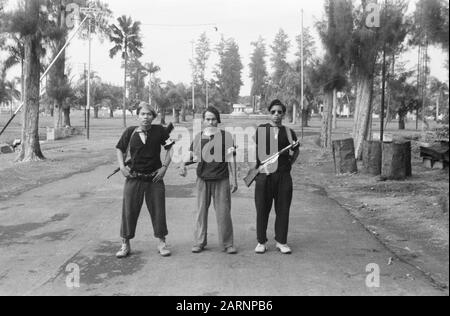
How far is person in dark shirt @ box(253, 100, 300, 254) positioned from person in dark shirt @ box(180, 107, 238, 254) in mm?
331

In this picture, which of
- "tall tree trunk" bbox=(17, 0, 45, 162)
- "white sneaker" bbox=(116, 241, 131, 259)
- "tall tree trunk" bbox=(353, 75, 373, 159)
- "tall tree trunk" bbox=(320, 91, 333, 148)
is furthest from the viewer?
"tall tree trunk" bbox=(320, 91, 333, 148)

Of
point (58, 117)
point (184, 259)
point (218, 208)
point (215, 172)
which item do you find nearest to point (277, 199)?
point (218, 208)

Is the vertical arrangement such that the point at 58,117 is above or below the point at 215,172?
above

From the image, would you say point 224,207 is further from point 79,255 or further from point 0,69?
point 0,69

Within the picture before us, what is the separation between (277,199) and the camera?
646 centimetres

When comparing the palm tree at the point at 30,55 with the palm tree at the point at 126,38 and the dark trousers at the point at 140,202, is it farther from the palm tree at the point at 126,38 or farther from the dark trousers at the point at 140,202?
the palm tree at the point at 126,38

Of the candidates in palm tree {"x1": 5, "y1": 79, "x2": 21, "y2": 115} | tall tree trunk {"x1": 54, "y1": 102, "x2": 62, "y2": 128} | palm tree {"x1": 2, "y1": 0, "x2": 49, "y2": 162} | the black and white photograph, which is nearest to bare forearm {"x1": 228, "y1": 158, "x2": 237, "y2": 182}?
the black and white photograph

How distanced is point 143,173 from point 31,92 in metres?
13.6

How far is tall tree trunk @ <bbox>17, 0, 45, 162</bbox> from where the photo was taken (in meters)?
18.1

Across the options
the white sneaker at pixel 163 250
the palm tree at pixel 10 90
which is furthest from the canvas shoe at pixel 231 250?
the palm tree at pixel 10 90

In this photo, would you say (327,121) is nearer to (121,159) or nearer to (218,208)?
(218,208)

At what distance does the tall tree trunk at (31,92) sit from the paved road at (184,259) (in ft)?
31.1

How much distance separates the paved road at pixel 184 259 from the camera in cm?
510

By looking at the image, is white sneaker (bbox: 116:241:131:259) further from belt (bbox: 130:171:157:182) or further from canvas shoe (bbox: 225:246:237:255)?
canvas shoe (bbox: 225:246:237:255)
